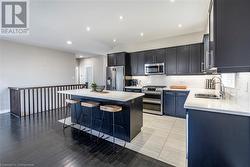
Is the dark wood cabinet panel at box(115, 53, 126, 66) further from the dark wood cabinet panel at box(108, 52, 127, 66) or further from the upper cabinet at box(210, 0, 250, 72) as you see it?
the upper cabinet at box(210, 0, 250, 72)

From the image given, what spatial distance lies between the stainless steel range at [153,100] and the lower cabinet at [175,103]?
171mm

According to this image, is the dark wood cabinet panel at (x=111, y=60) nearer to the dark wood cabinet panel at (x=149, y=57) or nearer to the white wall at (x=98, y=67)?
the dark wood cabinet panel at (x=149, y=57)

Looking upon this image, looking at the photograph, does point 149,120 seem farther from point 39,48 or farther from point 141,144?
point 39,48

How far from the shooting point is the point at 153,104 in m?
4.68

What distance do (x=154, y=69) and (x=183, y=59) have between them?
108 cm

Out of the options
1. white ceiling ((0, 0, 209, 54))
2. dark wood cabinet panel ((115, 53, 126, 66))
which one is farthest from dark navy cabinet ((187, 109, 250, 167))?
dark wood cabinet panel ((115, 53, 126, 66))

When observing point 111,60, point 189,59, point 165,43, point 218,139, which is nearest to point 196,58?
point 189,59

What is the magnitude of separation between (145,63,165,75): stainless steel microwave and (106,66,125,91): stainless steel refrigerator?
1095 mm

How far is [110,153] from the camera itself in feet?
7.62

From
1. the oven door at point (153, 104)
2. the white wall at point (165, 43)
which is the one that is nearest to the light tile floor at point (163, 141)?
the oven door at point (153, 104)

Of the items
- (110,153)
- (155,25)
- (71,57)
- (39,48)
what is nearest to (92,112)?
(110,153)

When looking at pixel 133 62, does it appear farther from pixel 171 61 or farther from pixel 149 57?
pixel 171 61

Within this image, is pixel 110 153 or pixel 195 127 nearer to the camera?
pixel 195 127

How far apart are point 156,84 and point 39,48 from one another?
5.53 m
